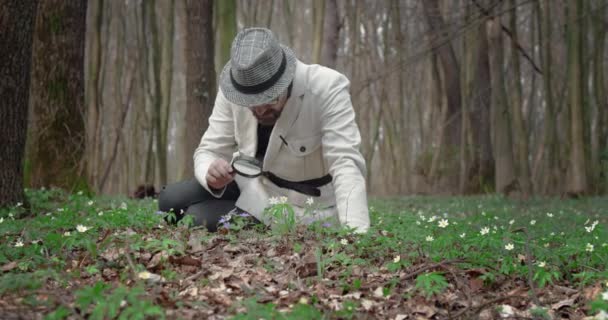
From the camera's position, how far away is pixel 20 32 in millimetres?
6609

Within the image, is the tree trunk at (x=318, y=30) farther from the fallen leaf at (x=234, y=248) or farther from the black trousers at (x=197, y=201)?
the fallen leaf at (x=234, y=248)

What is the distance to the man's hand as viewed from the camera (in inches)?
186

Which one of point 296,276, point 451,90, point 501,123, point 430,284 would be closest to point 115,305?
point 296,276

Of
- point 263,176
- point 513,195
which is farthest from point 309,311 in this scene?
point 513,195

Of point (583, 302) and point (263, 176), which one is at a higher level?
point (263, 176)

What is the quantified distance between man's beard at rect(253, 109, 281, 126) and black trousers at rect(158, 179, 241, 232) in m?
0.70

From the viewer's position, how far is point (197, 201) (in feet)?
17.9

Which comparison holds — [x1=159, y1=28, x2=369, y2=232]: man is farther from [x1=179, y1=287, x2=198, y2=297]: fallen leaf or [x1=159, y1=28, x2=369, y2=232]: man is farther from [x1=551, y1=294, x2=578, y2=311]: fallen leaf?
[x1=551, y1=294, x2=578, y2=311]: fallen leaf

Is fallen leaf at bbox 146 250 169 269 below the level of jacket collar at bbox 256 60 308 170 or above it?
below

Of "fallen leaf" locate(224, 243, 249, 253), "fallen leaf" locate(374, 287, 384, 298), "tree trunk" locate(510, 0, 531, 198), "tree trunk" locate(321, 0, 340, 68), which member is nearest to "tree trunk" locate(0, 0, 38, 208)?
"fallen leaf" locate(224, 243, 249, 253)

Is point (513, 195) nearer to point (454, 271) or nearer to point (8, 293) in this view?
point (454, 271)

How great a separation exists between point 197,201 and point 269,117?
105cm

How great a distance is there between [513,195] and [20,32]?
10.8m

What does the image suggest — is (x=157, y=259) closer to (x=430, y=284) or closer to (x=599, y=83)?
(x=430, y=284)
